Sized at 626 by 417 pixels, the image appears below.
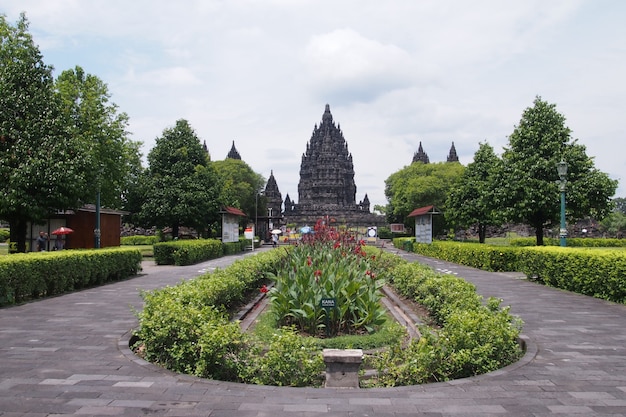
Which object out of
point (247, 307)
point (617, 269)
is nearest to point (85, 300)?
point (247, 307)

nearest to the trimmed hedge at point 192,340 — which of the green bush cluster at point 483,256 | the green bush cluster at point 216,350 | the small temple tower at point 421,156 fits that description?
the green bush cluster at point 216,350

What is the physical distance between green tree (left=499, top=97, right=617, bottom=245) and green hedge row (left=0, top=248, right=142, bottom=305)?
16929 millimetres

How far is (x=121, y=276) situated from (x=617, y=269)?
49.8 feet

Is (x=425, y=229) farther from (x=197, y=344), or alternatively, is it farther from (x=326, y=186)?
(x=326, y=186)

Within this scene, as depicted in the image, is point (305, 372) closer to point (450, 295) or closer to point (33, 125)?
point (450, 295)

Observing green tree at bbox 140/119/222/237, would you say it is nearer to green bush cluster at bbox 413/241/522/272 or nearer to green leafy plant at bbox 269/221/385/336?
green bush cluster at bbox 413/241/522/272

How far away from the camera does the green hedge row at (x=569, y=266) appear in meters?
12.3

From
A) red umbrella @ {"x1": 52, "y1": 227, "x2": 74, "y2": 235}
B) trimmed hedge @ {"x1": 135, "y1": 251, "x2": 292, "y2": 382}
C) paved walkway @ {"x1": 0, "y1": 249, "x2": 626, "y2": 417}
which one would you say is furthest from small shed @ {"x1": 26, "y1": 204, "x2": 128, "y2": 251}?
trimmed hedge @ {"x1": 135, "y1": 251, "x2": 292, "y2": 382}

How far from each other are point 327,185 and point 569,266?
236 feet

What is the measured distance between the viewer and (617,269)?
12109 millimetres

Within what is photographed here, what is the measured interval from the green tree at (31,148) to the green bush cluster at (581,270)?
15630 mm

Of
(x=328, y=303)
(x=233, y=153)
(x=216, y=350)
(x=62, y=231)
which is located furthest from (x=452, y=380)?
(x=233, y=153)

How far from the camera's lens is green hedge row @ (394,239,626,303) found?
40.3 feet

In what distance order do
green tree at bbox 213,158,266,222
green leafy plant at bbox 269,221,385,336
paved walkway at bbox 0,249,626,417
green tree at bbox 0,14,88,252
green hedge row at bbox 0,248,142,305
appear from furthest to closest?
1. green tree at bbox 213,158,266,222
2. green tree at bbox 0,14,88,252
3. green hedge row at bbox 0,248,142,305
4. green leafy plant at bbox 269,221,385,336
5. paved walkway at bbox 0,249,626,417
